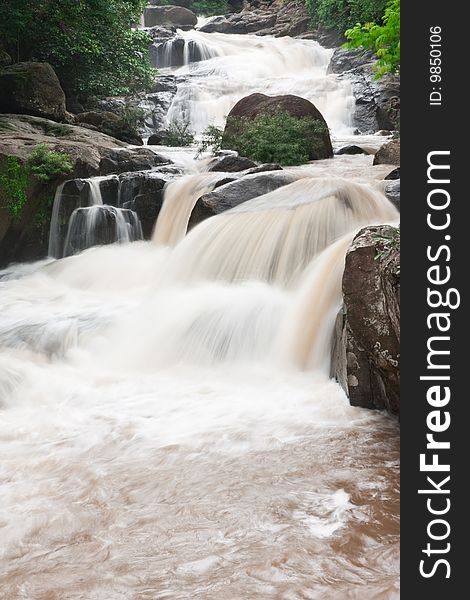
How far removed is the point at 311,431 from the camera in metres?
3.63

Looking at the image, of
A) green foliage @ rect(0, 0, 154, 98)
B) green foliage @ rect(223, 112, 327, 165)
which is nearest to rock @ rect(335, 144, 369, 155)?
green foliage @ rect(223, 112, 327, 165)

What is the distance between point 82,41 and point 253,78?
940cm

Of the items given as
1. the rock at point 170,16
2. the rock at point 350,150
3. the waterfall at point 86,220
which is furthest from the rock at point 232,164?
the rock at point 170,16

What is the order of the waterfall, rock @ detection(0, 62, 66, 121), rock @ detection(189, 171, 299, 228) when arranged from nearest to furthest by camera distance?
rock @ detection(189, 171, 299, 228)
the waterfall
rock @ detection(0, 62, 66, 121)

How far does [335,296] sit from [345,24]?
24963 mm

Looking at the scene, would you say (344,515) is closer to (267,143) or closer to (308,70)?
(267,143)

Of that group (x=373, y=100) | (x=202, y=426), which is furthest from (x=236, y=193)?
(x=373, y=100)

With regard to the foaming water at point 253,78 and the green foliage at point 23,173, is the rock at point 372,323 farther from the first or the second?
the foaming water at point 253,78

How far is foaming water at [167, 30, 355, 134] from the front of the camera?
1929 cm

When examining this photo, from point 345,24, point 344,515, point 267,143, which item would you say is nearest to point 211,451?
point 344,515

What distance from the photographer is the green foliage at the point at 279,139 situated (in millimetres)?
11344

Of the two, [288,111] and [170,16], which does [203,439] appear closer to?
[288,111]

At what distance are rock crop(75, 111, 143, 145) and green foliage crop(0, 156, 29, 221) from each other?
5135 mm

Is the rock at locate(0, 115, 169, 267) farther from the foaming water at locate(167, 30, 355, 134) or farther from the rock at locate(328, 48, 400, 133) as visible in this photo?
the rock at locate(328, 48, 400, 133)
